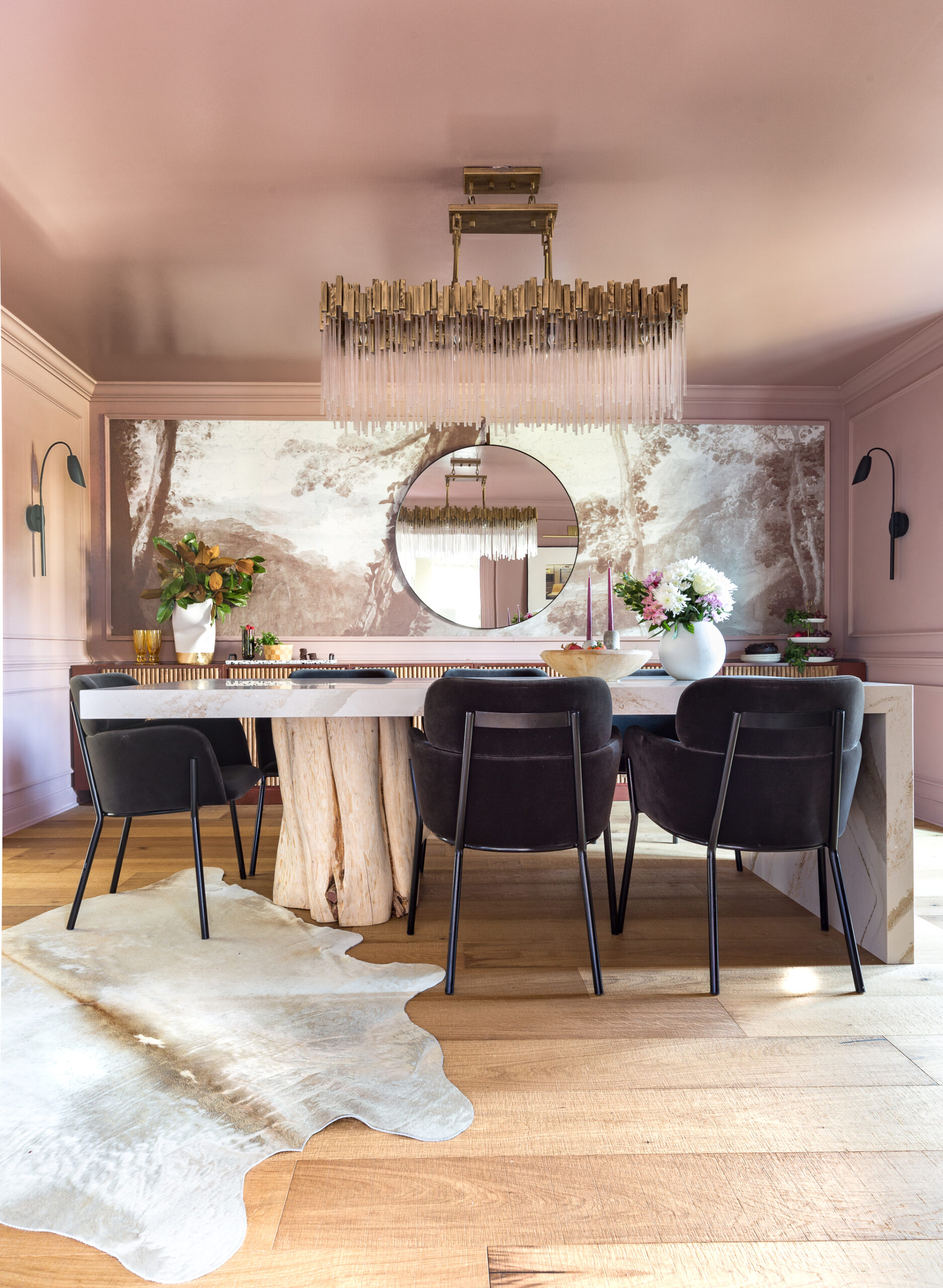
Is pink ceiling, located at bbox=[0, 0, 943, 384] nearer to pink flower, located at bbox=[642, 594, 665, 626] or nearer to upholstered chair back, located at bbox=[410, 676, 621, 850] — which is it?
pink flower, located at bbox=[642, 594, 665, 626]

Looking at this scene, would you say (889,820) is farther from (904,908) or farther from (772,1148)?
(772,1148)

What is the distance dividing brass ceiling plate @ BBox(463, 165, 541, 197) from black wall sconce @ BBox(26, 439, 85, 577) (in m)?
2.74

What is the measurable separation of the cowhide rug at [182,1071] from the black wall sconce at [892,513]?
354 centimetres

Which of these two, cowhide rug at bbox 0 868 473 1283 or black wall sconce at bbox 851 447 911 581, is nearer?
cowhide rug at bbox 0 868 473 1283

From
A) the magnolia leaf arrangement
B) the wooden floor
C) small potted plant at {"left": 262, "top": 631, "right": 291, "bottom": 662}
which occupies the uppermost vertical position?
the magnolia leaf arrangement

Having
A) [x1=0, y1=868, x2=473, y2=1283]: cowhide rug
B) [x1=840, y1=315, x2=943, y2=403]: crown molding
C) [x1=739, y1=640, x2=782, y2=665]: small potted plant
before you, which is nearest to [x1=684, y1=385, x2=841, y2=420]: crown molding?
[x1=840, y1=315, x2=943, y2=403]: crown molding

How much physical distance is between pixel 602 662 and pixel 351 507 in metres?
2.76

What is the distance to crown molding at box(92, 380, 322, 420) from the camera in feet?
15.5

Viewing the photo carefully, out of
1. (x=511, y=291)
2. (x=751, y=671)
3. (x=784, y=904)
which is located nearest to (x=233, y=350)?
(x=511, y=291)

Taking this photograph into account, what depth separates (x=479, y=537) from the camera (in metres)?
4.73

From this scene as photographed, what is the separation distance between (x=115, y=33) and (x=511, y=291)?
1.28 meters

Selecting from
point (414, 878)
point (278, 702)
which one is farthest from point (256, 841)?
point (278, 702)

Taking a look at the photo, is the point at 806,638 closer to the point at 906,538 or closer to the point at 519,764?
A: the point at 906,538

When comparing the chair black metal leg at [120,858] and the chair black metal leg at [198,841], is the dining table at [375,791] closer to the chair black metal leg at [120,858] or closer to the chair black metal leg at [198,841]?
the chair black metal leg at [198,841]
